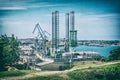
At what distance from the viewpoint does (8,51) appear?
648 centimetres

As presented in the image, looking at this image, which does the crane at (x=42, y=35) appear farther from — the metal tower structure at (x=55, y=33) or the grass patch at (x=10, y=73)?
the grass patch at (x=10, y=73)

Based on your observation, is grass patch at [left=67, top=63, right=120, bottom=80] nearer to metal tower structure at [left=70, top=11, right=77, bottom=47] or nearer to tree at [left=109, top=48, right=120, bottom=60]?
tree at [left=109, top=48, right=120, bottom=60]

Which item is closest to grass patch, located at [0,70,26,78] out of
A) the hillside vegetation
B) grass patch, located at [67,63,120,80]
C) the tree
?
the hillside vegetation

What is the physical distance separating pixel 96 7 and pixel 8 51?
6.51ft

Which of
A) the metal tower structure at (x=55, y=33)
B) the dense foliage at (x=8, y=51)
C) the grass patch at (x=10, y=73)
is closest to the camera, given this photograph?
the grass patch at (x=10, y=73)

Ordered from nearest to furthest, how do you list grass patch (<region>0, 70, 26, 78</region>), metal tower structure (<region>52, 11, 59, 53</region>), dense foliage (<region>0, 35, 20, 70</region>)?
grass patch (<region>0, 70, 26, 78</region>)
dense foliage (<region>0, 35, 20, 70</region>)
metal tower structure (<region>52, 11, 59, 53</region>)

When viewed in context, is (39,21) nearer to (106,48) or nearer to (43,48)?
(43,48)

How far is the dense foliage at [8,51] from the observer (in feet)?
21.0

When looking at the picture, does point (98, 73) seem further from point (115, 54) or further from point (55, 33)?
point (55, 33)

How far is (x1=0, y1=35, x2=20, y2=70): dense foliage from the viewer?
6395mm

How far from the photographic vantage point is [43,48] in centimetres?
658

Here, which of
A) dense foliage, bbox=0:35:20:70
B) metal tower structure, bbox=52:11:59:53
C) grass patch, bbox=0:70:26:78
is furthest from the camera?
metal tower structure, bbox=52:11:59:53

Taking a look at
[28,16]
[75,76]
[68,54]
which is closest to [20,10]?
[28,16]

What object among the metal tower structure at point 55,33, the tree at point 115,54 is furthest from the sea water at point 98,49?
the metal tower structure at point 55,33
